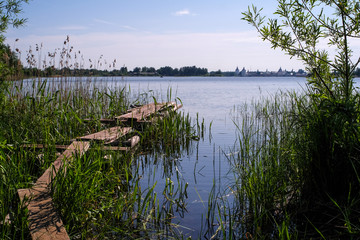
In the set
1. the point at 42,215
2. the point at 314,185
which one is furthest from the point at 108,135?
the point at 314,185

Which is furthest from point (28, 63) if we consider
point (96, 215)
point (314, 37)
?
point (314, 37)

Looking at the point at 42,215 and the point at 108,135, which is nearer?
the point at 42,215

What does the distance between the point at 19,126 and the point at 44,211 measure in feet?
9.01

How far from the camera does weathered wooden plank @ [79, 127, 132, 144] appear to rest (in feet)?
16.8

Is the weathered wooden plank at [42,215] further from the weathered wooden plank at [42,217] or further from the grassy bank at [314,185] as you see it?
Result: the grassy bank at [314,185]

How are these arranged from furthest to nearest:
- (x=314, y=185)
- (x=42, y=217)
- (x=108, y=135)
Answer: (x=108, y=135), (x=314, y=185), (x=42, y=217)

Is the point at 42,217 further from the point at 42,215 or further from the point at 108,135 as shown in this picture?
the point at 108,135

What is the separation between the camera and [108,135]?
560 cm

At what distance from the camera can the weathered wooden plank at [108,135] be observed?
513 centimetres

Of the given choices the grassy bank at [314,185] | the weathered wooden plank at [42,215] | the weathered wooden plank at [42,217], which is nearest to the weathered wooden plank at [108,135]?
the weathered wooden plank at [42,215]

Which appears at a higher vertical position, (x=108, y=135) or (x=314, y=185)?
(x=108, y=135)

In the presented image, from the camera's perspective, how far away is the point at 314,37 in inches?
155

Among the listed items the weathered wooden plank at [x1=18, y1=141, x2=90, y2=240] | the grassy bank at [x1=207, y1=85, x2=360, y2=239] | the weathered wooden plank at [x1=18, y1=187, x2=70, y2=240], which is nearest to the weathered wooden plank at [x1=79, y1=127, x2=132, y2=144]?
the weathered wooden plank at [x1=18, y1=141, x2=90, y2=240]

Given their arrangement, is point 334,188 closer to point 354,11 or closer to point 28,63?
point 354,11
